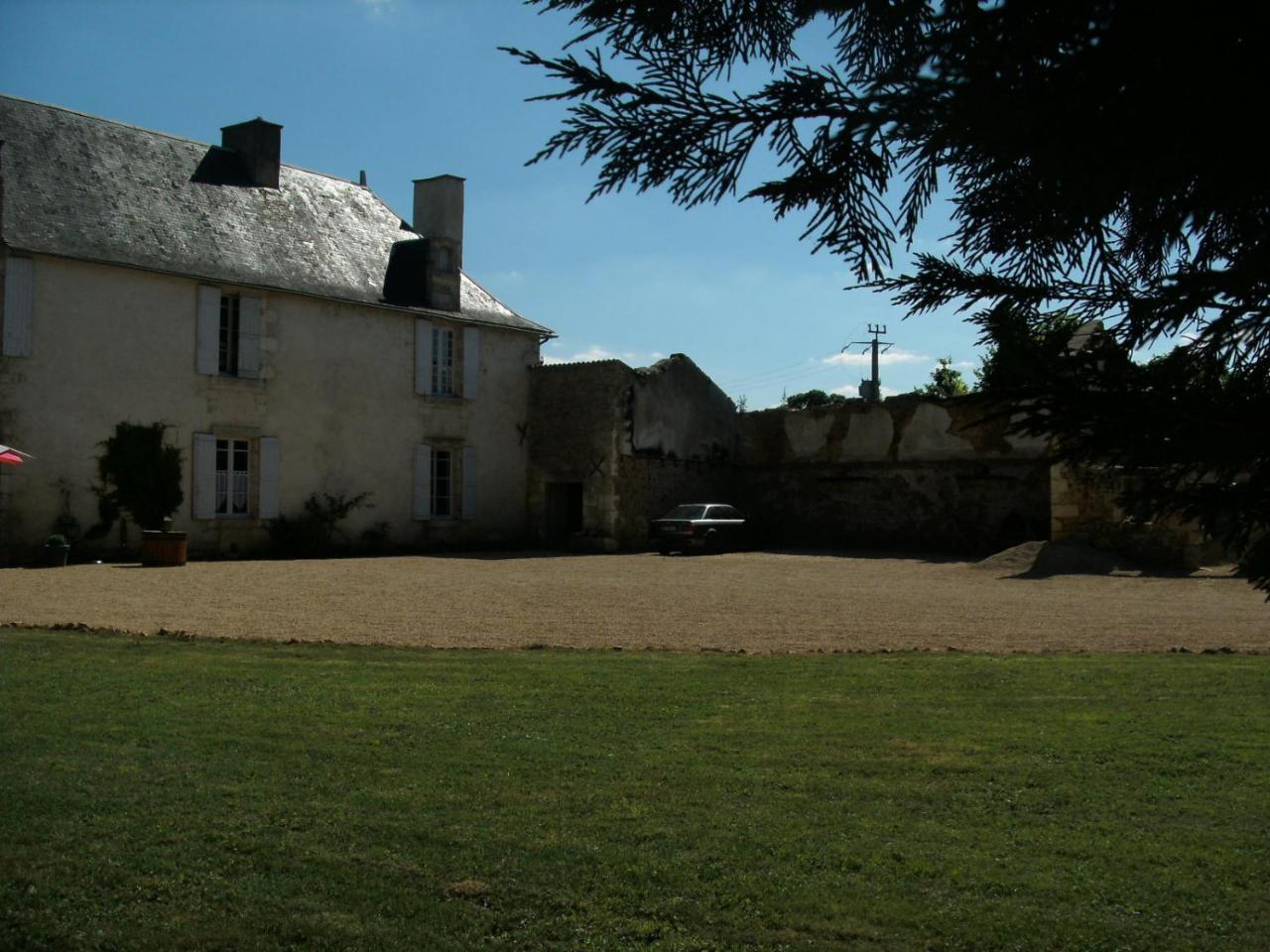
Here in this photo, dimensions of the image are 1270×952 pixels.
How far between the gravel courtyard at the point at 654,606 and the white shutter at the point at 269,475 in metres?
2.07

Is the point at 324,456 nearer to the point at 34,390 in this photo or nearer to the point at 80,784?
the point at 34,390

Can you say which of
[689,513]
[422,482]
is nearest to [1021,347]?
[689,513]

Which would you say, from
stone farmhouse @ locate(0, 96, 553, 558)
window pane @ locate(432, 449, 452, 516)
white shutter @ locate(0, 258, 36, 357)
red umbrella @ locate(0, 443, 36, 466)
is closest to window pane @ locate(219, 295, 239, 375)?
stone farmhouse @ locate(0, 96, 553, 558)

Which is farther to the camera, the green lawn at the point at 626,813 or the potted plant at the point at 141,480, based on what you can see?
the potted plant at the point at 141,480

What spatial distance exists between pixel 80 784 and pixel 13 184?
16538 millimetres

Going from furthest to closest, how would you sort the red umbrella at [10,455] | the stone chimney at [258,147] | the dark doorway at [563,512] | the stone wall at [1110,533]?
the dark doorway at [563,512]
the stone chimney at [258,147]
the stone wall at [1110,533]
the red umbrella at [10,455]

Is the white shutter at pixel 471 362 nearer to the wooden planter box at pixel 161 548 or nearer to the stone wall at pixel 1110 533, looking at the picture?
the wooden planter box at pixel 161 548

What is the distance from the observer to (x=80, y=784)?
4.48 meters

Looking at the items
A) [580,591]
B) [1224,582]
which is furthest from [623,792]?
[1224,582]

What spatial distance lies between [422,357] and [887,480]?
10.0 metres

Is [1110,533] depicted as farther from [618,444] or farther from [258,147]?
[258,147]

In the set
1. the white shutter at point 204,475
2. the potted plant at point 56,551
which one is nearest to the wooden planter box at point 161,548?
the potted plant at point 56,551

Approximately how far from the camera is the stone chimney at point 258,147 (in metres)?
22.3

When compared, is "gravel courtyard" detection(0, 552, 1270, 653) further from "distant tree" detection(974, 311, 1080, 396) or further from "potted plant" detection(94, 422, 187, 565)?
"distant tree" detection(974, 311, 1080, 396)
